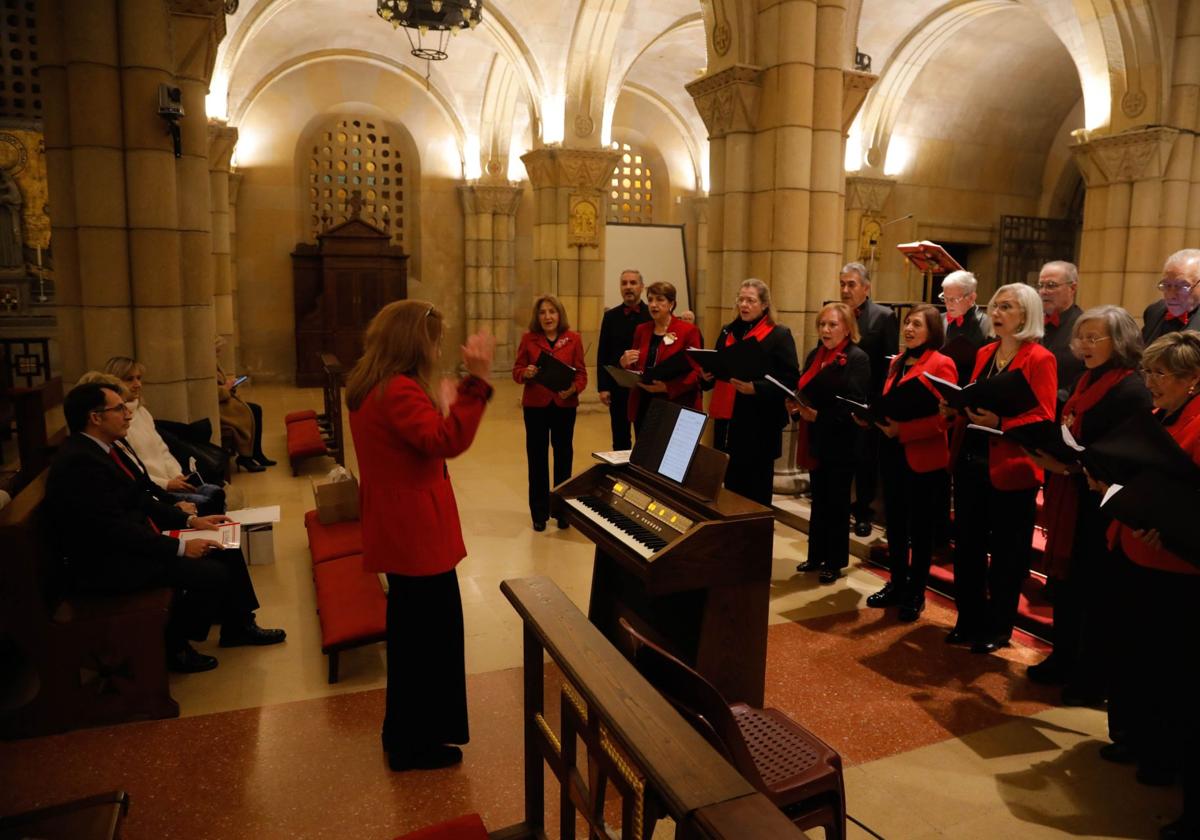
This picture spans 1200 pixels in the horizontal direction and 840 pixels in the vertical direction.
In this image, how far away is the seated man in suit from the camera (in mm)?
3414

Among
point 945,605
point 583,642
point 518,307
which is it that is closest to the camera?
point 583,642

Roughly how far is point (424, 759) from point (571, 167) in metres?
9.73

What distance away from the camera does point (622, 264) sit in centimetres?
1520

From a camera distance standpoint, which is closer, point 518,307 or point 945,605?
point 945,605

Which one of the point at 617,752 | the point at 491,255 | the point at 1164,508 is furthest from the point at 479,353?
the point at 491,255

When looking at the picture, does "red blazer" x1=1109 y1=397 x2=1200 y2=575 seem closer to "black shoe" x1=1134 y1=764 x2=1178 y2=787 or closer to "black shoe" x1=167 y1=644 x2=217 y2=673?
"black shoe" x1=1134 y1=764 x2=1178 y2=787

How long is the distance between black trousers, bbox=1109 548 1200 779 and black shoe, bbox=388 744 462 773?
8.11 feet

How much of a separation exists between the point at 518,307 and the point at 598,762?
15.6m

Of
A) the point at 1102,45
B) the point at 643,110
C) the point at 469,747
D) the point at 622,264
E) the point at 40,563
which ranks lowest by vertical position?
the point at 469,747

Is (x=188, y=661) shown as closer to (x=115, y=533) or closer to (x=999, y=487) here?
(x=115, y=533)

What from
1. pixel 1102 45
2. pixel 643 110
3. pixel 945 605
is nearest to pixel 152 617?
pixel 945 605

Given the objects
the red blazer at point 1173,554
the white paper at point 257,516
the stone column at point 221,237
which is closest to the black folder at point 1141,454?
the red blazer at point 1173,554

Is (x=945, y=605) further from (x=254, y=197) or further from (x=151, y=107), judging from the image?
(x=254, y=197)

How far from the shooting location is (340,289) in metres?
15.0
